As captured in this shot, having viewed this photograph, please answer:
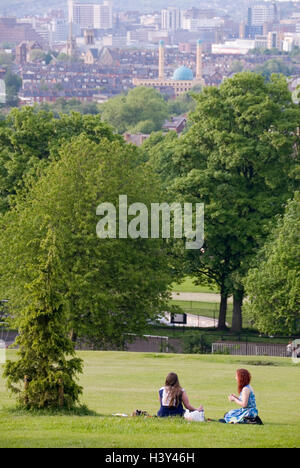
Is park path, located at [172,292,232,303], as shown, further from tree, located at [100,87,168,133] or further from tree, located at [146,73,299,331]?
tree, located at [100,87,168,133]

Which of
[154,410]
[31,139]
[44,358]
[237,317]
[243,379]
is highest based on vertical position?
[31,139]

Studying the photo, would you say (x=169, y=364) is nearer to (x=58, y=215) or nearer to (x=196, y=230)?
(x=58, y=215)

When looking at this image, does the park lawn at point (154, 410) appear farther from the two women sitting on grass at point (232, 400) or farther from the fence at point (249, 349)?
the fence at point (249, 349)

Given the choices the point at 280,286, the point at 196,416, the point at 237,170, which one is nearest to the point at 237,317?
the point at 237,170

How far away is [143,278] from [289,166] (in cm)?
1012

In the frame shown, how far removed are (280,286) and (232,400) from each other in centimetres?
2067

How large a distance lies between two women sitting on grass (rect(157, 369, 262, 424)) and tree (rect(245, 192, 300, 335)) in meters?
19.3

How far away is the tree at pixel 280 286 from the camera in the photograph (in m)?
36.3

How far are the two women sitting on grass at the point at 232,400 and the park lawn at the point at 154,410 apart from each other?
38 centimetres

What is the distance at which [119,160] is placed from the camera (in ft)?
132

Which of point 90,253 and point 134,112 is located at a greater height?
point 134,112

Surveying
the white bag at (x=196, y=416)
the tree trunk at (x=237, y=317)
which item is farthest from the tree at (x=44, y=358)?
the tree trunk at (x=237, y=317)

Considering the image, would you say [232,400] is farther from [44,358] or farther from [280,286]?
[280,286]

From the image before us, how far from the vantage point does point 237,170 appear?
44375 mm
